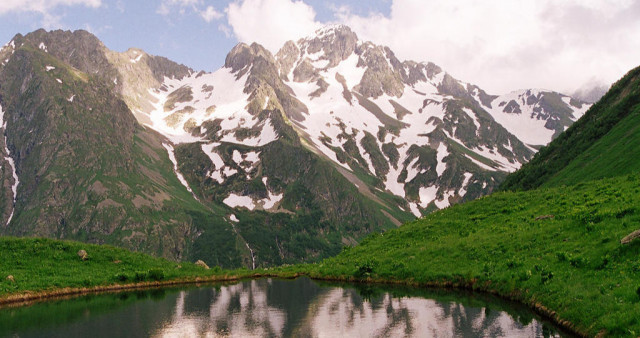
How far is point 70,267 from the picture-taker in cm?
5669

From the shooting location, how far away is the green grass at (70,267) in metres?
50.4

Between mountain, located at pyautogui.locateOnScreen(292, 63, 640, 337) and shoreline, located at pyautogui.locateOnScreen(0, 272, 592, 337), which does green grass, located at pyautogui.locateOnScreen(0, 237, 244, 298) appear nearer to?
shoreline, located at pyautogui.locateOnScreen(0, 272, 592, 337)

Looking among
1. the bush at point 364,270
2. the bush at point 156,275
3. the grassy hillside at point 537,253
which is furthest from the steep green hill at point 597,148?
the bush at point 156,275

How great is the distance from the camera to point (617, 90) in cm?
10869

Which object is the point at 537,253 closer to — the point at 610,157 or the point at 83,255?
the point at 610,157

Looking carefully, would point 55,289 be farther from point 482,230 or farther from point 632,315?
point 632,315

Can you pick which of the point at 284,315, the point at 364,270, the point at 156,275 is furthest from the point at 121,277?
the point at 364,270

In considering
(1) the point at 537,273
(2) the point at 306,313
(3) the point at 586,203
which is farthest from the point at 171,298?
(3) the point at 586,203

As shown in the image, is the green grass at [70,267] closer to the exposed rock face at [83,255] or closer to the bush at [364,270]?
Answer: the exposed rock face at [83,255]

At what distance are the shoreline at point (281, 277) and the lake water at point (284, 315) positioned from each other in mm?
851

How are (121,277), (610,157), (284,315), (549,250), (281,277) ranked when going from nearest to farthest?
(284,315)
(549,250)
(121,277)
(281,277)
(610,157)

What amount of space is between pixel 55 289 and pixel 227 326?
2609 cm

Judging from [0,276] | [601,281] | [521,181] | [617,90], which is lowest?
[601,281]

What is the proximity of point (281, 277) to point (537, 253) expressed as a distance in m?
34.0
